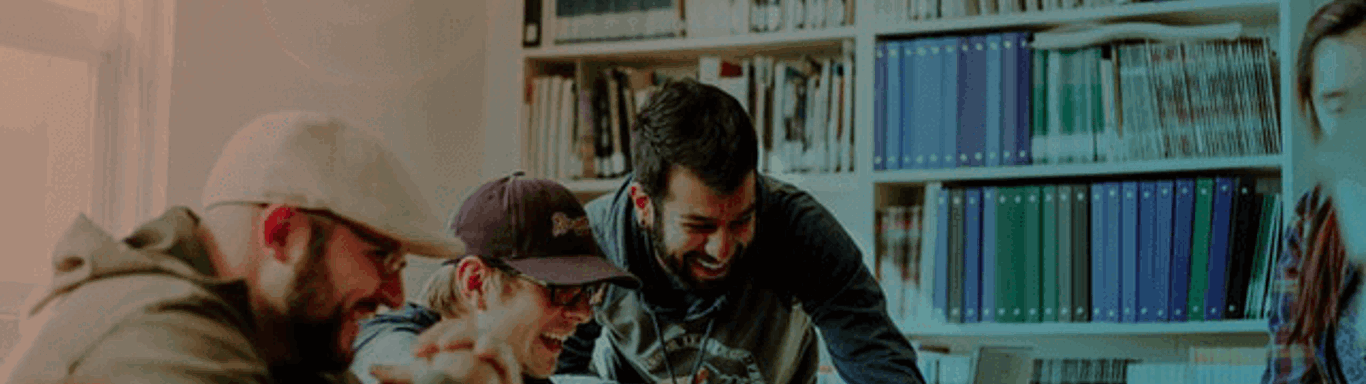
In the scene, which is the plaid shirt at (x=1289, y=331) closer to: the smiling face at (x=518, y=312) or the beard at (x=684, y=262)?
the beard at (x=684, y=262)

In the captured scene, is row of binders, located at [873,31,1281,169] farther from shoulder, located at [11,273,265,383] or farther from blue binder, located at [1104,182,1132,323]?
shoulder, located at [11,273,265,383]

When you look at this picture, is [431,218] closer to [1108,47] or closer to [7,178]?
[7,178]

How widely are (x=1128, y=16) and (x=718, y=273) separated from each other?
1.30 meters

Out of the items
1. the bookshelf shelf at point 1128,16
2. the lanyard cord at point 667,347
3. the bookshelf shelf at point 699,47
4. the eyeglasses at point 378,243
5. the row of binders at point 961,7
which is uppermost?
the row of binders at point 961,7

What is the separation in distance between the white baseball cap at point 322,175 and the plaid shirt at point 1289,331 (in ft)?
3.89

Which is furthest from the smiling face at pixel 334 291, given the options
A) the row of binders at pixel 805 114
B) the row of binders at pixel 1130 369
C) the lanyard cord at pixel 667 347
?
the row of binders at pixel 805 114

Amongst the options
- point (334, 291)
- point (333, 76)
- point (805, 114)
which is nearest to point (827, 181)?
point (805, 114)

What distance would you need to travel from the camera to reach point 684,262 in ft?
5.16

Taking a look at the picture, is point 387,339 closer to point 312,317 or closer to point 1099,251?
point 312,317

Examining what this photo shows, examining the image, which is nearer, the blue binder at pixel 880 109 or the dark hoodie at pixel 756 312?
the dark hoodie at pixel 756 312

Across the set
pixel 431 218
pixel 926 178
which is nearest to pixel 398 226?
pixel 431 218

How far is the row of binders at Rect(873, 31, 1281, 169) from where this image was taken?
257cm

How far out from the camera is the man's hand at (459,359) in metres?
1.00

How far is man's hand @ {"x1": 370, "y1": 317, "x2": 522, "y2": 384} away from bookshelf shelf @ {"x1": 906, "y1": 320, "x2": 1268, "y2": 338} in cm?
167
